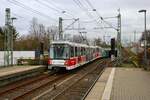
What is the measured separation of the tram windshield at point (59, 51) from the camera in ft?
96.2

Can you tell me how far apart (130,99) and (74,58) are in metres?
17.2

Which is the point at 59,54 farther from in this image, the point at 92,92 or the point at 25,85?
the point at 92,92

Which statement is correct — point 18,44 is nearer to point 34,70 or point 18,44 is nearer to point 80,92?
point 34,70

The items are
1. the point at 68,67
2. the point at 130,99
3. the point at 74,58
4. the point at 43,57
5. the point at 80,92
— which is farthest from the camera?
the point at 43,57

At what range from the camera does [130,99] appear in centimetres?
1448

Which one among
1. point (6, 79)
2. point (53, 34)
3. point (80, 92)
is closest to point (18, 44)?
point (53, 34)

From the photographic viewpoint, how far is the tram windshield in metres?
29.3

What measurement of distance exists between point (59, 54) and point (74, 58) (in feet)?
7.57

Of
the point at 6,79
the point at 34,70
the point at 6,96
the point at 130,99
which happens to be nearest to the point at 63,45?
the point at 34,70

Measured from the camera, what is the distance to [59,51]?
2956cm

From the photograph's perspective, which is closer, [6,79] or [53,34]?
[6,79]

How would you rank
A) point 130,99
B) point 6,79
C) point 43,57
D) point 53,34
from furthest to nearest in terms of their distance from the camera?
point 53,34
point 43,57
point 6,79
point 130,99

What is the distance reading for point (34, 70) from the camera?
31719 mm

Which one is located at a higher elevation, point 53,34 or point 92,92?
point 53,34
